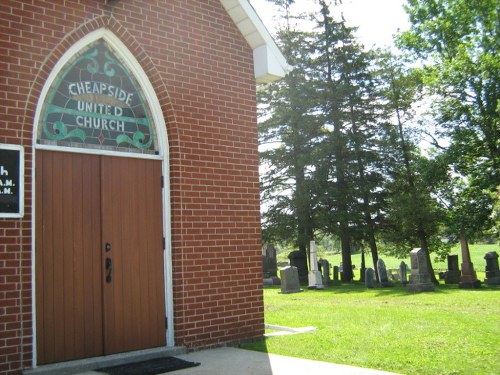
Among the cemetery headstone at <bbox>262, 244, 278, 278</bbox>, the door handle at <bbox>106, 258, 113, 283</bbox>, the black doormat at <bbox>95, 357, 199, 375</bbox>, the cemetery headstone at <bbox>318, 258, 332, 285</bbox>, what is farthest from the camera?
the cemetery headstone at <bbox>262, 244, 278, 278</bbox>

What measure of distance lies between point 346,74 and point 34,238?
25.2m

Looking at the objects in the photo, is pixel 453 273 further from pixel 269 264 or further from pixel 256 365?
pixel 256 365

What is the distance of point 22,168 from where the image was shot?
19.3 ft

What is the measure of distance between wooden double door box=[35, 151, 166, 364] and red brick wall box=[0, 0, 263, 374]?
28cm

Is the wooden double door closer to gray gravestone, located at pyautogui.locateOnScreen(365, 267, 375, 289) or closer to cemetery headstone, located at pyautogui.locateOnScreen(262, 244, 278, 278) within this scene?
gray gravestone, located at pyautogui.locateOnScreen(365, 267, 375, 289)

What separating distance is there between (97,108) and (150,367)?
345cm

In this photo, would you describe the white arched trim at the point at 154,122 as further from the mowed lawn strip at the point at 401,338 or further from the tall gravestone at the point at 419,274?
the tall gravestone at the point at 419,274

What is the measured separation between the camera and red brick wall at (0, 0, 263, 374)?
598 centimetres

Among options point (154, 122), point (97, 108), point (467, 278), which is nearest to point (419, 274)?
point (467, 278)

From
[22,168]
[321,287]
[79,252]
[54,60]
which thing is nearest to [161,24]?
[54,60]

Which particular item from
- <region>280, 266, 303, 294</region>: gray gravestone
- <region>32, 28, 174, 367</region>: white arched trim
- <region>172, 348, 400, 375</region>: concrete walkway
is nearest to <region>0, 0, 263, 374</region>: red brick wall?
<region>32, 28, 174, 367</region>: white arched trim

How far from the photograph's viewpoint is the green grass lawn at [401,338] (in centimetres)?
592

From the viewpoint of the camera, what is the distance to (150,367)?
6.11 m

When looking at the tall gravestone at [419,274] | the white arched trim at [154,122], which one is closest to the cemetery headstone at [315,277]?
the tall gravestone at [419,274]
